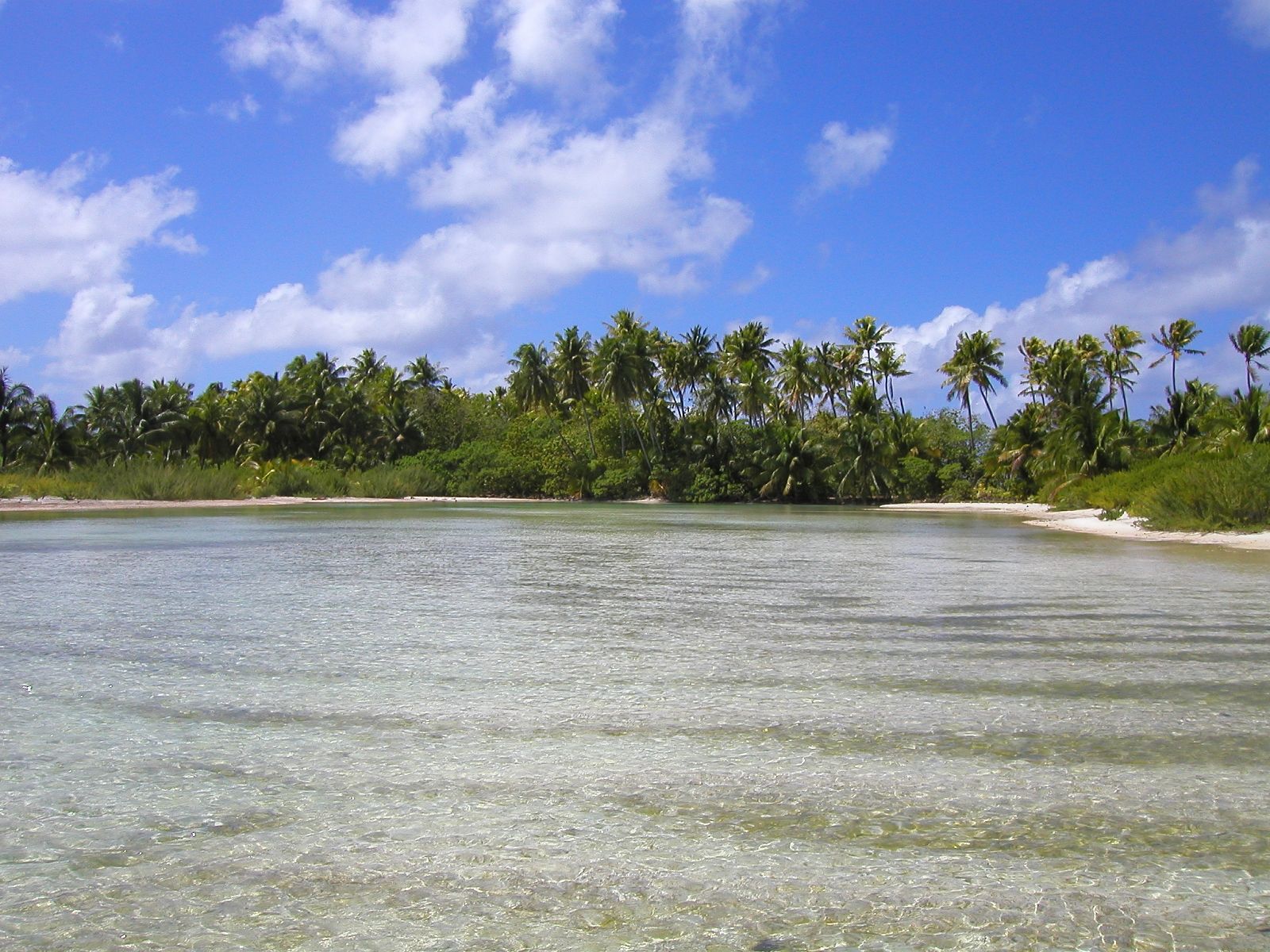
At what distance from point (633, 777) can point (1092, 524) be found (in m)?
30.3

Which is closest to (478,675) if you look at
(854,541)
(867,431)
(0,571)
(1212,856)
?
(1212,856)

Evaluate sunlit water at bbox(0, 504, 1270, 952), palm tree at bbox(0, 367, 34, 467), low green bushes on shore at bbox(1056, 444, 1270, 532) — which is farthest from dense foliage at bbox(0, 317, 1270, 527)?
sunlit water at bbox(0, 504, 1270, 952)

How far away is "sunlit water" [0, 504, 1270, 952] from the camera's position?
2.96 m

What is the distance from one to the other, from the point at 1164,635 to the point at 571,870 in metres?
6.75

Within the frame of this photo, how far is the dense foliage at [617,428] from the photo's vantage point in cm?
5894

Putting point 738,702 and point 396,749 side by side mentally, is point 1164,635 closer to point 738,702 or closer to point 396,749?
point 738,702

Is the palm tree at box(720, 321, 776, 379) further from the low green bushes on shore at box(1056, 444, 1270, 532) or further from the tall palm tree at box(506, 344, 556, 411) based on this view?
the low green bushes on shore at box(1056, 444, 1270, 532)

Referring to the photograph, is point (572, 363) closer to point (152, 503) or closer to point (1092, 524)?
point (152, 503)

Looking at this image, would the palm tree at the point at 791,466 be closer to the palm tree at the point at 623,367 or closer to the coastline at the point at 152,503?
the palm tree at the point at 623,367

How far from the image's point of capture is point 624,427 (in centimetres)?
7188

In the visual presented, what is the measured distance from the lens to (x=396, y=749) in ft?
15.3

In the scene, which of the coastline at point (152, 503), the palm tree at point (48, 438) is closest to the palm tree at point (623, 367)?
the coastline at point (152, 503)

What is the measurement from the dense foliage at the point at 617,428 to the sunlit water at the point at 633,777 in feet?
151

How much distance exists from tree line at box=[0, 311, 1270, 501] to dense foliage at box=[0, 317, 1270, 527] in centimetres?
13
